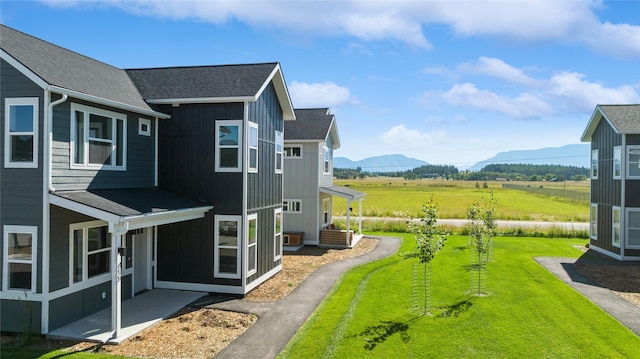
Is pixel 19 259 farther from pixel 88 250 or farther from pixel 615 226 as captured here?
pixel 615 226

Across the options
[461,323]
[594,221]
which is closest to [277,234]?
[461,323]

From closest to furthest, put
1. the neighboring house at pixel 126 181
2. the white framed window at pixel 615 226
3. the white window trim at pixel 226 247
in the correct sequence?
the neighboring house at pixel 126 181
the white window trim at pixel 226 247
the white framed window at pixel 615 226

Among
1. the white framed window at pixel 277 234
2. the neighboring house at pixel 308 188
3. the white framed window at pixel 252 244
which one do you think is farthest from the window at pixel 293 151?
the white framed window at pixel 252 244

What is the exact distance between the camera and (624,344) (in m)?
9.80

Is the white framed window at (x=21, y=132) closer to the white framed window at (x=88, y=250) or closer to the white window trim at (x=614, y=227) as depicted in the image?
the white framed window at (x=88, y=250)

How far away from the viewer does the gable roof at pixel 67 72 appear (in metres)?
9.98

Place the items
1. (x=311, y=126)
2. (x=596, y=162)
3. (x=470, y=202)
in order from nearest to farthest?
(x=596, y=162)
(x=311, y=126)
(x=470, y=202)

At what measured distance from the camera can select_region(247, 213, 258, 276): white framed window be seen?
1404 centimetres

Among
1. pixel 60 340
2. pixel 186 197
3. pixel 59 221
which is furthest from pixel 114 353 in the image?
pixel 186 197

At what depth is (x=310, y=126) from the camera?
2500 centimetres

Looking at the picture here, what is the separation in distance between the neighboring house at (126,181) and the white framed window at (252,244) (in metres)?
0.06

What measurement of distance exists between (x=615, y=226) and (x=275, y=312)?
18.5 meters

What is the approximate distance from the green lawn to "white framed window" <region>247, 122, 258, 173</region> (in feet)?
16.8

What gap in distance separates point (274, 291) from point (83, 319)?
5787 millimetres
